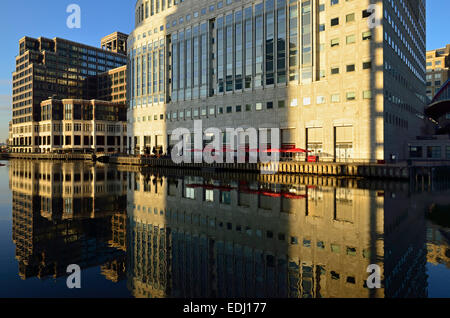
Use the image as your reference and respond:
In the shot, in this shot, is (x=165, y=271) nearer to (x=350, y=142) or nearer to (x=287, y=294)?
(x=287, y=294)

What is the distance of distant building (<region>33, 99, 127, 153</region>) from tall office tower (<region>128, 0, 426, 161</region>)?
5363 cm

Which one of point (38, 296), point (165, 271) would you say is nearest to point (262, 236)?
point (165, 271)

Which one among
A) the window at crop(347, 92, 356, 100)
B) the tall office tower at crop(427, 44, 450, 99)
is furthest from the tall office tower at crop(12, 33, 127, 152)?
the tall office tower at crop(427, 44, 450, 99)

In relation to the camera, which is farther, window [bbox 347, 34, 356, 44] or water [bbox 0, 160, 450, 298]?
window [bbox 347, 34, 356, 44]

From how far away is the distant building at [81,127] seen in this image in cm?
15088

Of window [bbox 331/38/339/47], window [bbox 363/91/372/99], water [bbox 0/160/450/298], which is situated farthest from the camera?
window [bbox 331/38/339/47]

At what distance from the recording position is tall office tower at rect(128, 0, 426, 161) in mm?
63219

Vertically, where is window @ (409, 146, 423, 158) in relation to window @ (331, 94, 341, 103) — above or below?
below

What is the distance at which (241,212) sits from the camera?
25406 millimetres

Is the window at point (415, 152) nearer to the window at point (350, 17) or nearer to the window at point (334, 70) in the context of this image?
the window at point (334, 70)

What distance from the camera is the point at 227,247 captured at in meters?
16.3

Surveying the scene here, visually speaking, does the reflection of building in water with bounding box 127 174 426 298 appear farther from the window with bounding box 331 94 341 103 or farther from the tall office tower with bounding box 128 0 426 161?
the window with bounding box 331 94 341 103

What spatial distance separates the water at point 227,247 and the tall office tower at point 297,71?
125ft

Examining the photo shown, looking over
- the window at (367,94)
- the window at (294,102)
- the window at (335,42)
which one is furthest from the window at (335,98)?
the window at (335,42)
